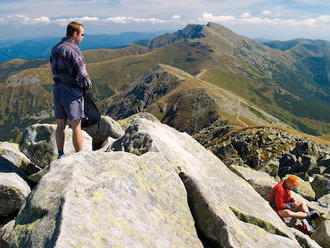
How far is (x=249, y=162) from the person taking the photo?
70688 mm

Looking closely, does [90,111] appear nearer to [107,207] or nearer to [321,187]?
[107,207]

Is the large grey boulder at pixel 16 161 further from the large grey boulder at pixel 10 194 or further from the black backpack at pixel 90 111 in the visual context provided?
the black backpack at pixel 90 111

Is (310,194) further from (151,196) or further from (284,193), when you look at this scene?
(151,196)

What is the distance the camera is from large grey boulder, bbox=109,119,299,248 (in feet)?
33.3

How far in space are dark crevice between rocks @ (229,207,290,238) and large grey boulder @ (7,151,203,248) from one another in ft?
7.81

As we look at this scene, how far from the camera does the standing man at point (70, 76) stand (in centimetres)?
1238

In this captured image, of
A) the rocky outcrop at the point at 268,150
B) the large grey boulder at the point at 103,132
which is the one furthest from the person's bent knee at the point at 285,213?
the rocky outcrop at the point at 268,150

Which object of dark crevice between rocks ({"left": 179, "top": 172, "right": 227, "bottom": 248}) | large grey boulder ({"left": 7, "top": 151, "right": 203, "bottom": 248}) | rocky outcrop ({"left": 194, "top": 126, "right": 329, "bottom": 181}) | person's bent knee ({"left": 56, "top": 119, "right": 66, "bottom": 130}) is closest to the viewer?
large grey boulder ({"left": 7, "top": 151, "right": 203, "bottom": 248})

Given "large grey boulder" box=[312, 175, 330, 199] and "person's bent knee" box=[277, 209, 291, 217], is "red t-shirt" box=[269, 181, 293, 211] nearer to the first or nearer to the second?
"person's bent knee" box=[277, 209, 291, 217]

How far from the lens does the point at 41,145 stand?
17.1m

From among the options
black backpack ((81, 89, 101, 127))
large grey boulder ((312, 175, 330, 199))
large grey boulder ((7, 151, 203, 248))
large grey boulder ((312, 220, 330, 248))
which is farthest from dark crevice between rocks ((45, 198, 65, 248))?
large grey boulder ((312, 175, 330, 199))

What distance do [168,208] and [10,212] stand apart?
25.1 feet

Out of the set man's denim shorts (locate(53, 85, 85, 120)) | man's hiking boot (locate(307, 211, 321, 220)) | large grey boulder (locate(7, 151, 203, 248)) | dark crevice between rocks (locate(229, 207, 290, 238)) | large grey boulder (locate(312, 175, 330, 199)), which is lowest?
large grey boulder (locate(312, 175, 330, 199))

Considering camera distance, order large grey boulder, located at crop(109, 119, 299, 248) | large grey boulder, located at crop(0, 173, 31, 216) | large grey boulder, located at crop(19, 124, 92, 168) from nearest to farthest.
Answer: large grey boulder, located at crop(109, 119, 299, 248)
large grey boulder, located at crop(0, 173, 31, 216)
large grey boulder, located at crop(19, 124, 92, 168)
